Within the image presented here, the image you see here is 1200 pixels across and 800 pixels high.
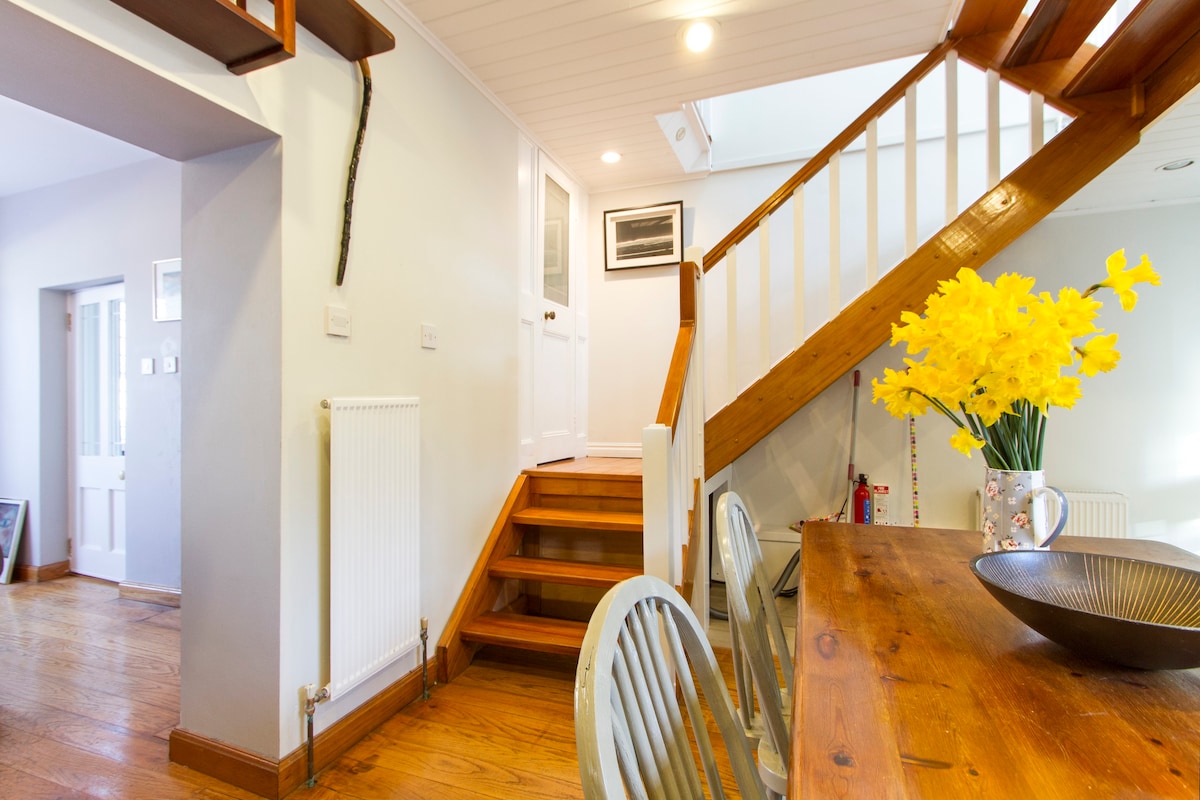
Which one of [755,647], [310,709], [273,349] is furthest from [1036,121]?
[310,709]

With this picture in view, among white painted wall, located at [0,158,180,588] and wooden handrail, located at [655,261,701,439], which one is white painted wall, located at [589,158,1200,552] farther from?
white painted wall, located at [0,158,180,588]

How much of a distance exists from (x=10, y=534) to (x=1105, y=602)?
561 cm

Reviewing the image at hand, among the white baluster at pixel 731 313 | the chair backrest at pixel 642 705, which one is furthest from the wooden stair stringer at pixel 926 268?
the chair backrest at pixel 642 705

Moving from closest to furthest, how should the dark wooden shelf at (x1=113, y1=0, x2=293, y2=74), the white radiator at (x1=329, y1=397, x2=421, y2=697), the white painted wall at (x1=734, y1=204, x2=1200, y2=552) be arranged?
the dark wooden shelf at (x1=113, y1=0, x2=293, y2=74), the white radiator at (x1=329, y1=397, x2=421, y2=697), the white painted wall at (x1=734, y1=204, x2=1200, y2=552)

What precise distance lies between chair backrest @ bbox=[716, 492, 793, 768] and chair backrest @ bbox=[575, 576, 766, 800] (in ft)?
0.67

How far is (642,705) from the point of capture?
69 centimetres

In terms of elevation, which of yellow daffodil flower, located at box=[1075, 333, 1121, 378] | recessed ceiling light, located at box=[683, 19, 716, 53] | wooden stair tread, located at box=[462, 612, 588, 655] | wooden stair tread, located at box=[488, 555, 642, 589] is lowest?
wooden stair tread, located at box=[462, 612, 588, 655]

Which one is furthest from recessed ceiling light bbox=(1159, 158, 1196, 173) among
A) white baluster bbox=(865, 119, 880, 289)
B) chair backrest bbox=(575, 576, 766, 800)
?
chair backrest bbox=(575, 576, 766, 800)

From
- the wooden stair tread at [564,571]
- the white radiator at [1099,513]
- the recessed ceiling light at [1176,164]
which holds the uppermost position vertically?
the recessed ceiling light at [1176,164]

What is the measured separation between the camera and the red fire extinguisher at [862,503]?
10.1ft

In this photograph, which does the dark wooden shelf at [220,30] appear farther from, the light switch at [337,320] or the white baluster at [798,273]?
the white baluster at [798,273]

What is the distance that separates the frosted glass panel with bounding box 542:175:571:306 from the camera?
3363mm

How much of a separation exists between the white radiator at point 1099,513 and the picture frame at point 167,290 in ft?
15.4

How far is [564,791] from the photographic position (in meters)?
1.63
